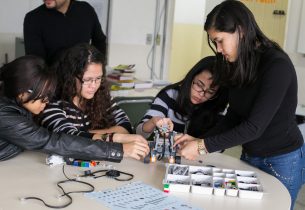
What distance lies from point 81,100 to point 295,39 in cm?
318

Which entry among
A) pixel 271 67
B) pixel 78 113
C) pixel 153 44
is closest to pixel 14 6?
pixel 153 44

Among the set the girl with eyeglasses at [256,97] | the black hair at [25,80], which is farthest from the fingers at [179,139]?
the black hair at [25,80]

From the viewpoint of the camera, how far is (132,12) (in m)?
4.33

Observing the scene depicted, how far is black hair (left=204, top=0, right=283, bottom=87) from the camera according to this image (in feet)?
5.01

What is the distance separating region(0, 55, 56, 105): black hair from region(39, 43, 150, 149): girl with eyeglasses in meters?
0.33

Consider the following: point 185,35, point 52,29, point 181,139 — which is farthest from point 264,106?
point 185,35

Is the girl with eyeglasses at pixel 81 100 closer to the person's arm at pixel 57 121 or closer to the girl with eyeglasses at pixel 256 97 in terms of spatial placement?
the person's arm at pixel 57 121

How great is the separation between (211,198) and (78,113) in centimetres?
88

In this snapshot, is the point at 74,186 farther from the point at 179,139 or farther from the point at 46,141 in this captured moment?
the point at 179,139

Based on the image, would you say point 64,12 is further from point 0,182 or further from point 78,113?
point 0,182

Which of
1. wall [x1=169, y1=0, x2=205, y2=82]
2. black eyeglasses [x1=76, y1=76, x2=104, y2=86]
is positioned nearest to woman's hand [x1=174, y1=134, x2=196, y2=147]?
black eyeglasses [x1=76, y1=76, x2=104, y2=86]

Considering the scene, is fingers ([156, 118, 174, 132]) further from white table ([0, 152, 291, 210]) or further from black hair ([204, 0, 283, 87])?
black hair ([204, 0, 283, 87])

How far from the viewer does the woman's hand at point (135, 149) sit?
5.57ft

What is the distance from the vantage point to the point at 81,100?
202cm
